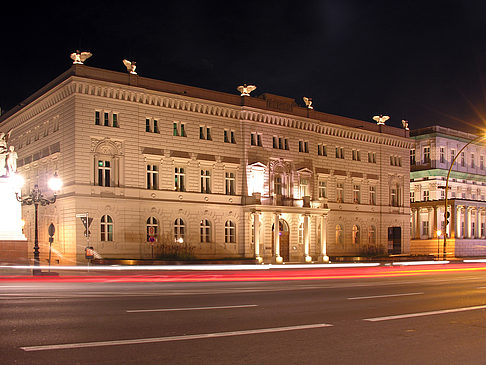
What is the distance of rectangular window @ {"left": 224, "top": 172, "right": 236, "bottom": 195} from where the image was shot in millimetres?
53688

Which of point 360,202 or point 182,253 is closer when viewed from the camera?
point 182,253

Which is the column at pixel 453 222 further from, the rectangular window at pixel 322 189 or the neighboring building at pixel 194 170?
the rectangular window at pixel 322 189

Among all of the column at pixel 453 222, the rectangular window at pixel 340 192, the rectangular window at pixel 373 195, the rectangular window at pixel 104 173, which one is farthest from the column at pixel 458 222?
the rectangular window at pixel 104 173

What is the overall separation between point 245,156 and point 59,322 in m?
43.6

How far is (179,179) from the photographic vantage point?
50469mm

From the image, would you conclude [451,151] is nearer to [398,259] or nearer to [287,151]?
[398,259]

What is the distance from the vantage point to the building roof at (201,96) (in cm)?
4619

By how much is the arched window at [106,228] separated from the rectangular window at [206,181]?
9.30m

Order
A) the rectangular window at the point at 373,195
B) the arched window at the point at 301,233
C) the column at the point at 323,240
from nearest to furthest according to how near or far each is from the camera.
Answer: the column at the point at 323,240
the arched window at the point at 301,233
the rectangular window at the point at 373,195

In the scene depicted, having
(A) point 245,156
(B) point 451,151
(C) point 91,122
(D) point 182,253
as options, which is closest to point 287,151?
(A) point 245,156

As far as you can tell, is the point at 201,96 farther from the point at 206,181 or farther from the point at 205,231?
the point at 205,231

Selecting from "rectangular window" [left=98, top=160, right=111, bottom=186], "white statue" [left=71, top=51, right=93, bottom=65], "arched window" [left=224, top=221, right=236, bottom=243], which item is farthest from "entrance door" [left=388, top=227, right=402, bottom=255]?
"white statue" [left=71, top=51, right=93, bottom=65]

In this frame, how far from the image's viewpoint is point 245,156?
179ft

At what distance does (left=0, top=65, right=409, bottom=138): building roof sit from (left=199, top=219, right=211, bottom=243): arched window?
10967mm
